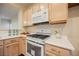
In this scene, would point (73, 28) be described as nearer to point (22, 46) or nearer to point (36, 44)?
point (36, 44)

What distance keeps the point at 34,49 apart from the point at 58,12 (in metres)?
0.55

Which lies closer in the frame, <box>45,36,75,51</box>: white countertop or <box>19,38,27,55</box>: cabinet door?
<box>45,36,75,51</box>: white countertop

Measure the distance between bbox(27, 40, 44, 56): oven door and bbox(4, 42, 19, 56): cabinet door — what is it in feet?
0.49

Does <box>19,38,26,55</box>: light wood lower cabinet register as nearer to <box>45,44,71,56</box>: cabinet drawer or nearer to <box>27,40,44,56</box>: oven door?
<box>27,40,44,56</box>: oven door

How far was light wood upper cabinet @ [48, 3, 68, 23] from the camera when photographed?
1.24 m

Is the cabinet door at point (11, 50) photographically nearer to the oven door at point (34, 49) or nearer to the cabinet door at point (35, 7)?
the oven door at point (34, 49)

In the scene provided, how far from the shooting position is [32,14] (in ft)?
4.40

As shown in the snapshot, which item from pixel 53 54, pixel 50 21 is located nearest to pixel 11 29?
pixel 50 21

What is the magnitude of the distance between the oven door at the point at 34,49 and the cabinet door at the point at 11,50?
15cm

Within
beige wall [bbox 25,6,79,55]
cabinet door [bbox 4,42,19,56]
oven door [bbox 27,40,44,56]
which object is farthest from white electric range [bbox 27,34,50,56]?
beige wall [bbox 25,6,79,55]

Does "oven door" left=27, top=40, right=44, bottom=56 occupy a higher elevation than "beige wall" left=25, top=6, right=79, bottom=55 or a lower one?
lower

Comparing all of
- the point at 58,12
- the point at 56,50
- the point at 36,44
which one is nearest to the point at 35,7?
the point at 58,12

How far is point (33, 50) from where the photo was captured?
4.48ft

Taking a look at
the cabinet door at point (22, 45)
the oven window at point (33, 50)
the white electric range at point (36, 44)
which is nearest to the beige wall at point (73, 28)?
the white electric range at point (36, 44)
